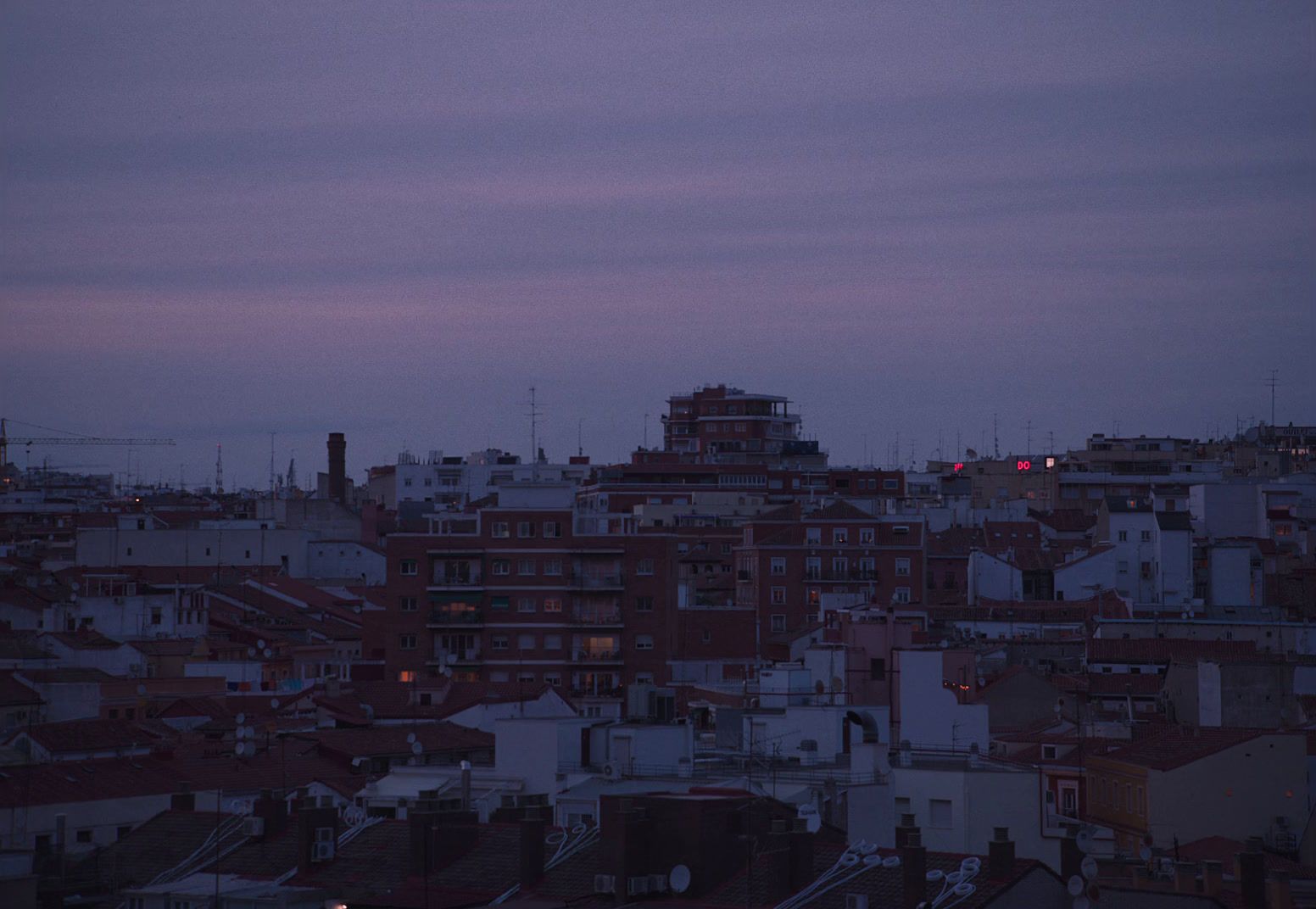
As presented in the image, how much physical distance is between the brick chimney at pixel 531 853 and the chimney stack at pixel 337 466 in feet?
307

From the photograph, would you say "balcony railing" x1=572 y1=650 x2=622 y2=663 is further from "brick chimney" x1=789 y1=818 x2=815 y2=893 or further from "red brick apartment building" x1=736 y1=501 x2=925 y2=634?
"brick chimney" x1=789 y1=818 x2=815 y2=893

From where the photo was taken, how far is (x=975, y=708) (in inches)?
1412

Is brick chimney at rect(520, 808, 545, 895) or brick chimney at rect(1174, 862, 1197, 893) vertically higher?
brick chimney at rect(520, 808, 545, 895)

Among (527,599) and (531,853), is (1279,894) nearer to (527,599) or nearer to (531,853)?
(531,853)

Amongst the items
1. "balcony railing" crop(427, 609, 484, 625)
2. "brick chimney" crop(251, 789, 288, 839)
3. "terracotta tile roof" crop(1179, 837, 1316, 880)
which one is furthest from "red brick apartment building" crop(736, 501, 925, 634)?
"brick chimney" crop(251, 789, 288, 839)

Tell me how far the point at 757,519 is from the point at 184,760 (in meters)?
44.8

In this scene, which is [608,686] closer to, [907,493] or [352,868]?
[352,868]

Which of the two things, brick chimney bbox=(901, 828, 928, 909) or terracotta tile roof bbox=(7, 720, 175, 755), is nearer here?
brick chimney bbox=(901, 828, 928, 909)

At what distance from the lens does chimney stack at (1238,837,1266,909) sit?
22.9 m

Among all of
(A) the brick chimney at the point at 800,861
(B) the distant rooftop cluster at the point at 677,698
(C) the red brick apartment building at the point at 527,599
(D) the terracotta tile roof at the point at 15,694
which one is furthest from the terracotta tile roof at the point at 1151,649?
(A) the brick chimney at the point at 800,861

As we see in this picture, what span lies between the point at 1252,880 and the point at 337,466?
97.3m

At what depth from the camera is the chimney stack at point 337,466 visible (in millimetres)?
116312

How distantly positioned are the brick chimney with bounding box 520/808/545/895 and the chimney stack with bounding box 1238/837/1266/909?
6.95 metres

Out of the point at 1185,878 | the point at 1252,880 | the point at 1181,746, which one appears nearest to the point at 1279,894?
the point at 1252,880
